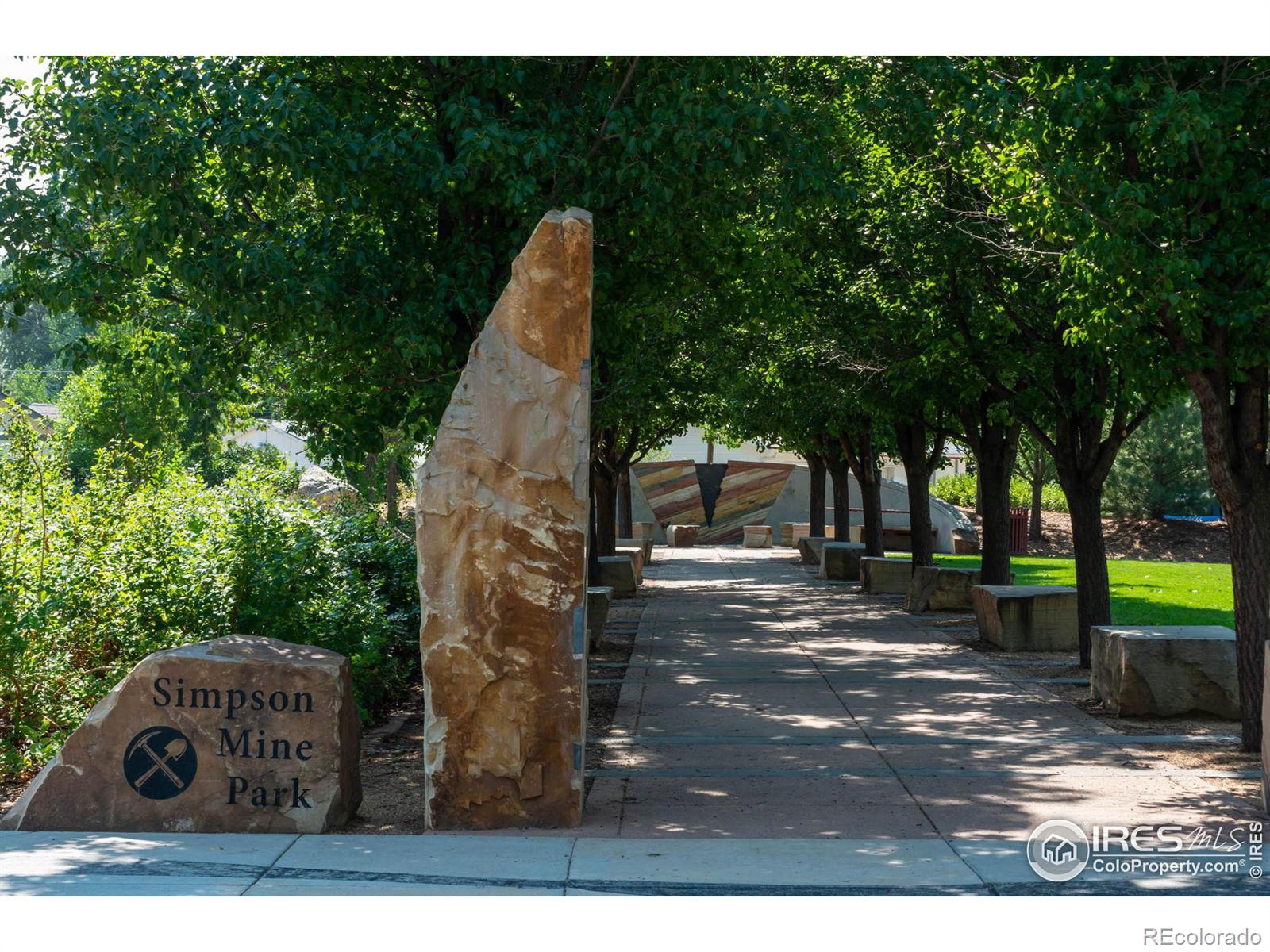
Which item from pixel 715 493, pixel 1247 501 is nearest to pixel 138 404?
pixel 1247 501

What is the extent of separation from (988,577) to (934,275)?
19.2 feet

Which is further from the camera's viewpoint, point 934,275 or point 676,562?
point 676,562

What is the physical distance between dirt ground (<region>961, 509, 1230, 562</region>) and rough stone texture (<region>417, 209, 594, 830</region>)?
→ 2958cm

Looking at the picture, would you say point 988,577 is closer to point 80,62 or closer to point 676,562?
point 80,62

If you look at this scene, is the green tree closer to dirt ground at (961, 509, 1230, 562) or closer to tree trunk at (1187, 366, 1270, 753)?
tree trunk at (1187, 366, 1270, 753)

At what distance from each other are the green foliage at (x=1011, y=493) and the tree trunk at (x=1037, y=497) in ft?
20.7

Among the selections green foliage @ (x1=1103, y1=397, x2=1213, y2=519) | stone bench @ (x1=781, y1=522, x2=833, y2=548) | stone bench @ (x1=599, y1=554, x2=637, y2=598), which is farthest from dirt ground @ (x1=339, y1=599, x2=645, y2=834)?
stone bench @ (x1=781, y1=522, x2=833, y2=548)

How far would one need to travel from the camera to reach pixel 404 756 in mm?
→ 9234

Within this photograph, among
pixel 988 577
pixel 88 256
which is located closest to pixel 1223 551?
pixel 988 577

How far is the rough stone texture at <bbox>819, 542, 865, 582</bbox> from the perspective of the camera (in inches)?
1041

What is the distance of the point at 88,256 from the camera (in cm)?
1018

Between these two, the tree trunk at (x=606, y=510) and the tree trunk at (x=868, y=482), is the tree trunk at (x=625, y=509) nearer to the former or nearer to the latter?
the tree trunk at (x=868, y=482)

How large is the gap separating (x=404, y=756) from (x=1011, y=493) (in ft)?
132

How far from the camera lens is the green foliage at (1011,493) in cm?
4562
